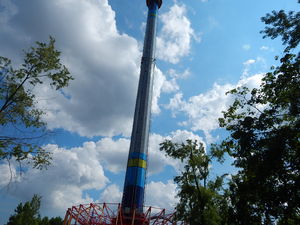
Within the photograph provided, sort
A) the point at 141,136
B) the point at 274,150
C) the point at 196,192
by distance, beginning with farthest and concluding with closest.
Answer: the point at 141,136 → the point at 196,192 → the point at 274,150

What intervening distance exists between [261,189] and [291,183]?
1533 mm

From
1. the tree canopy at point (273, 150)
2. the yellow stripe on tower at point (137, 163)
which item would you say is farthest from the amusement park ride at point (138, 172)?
the tree canopy at point (273, 150)

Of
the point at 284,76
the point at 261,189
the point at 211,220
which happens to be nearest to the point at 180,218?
the point at 211,220

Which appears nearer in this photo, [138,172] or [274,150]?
[274,150]

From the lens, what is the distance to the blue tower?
3525 centimetres

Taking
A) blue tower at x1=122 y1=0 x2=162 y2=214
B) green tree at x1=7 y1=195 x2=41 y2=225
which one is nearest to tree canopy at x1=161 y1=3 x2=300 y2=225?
blue tower at x1=122 y1=0 x2=162 y2=214

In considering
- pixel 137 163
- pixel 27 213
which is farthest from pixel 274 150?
pixel 27 213

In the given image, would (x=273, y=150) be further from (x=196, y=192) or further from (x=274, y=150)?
(x=196, y=192)

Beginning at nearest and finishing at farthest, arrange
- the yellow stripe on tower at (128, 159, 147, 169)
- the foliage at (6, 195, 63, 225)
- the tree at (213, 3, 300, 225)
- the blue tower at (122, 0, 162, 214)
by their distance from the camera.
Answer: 1. the tree at (213, 3, 300, 225)
2. the blue tower at (122, 0, 162, 214)
3. the yellow stripe on tower at (128, 159, 147, 169)
4. the foliage at (6, 195, 63, 225)

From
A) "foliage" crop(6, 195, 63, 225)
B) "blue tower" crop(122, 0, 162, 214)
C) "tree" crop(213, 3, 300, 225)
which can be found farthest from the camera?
"foliage" crop(6, 195, 63, 225)

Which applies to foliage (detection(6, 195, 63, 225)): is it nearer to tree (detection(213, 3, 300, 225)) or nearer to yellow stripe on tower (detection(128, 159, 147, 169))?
yellow stripe on tower (detection(128, 159, 147, 169))

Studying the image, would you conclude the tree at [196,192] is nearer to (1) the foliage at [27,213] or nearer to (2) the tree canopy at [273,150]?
(2) the tree canopy at [273,150]

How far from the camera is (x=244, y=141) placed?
1349cm

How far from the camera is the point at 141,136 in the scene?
4038 centimetres
